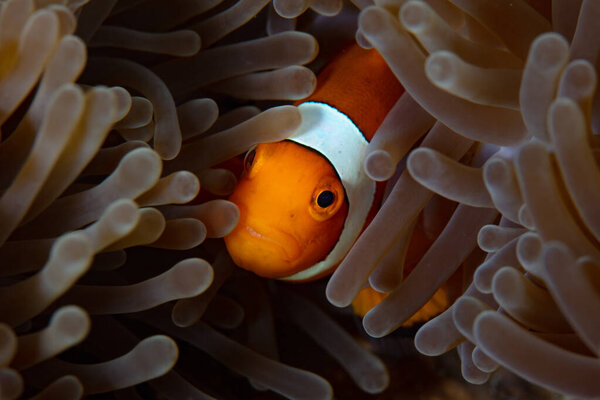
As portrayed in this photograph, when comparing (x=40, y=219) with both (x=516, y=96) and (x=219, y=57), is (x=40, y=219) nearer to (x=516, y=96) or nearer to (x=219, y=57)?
(x=219, y=57)

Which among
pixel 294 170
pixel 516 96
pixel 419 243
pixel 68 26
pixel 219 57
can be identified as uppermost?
pixel 68 26

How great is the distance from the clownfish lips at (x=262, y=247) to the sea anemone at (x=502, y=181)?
0.43ft

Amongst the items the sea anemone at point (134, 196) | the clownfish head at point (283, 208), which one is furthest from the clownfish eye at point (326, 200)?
the sea anemone at point (134, 196)

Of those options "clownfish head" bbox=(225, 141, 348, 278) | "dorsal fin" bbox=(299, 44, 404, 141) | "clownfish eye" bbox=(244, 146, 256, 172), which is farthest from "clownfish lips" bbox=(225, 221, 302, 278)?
"dorsal fin" bbox=(299, 44, 404, 141)

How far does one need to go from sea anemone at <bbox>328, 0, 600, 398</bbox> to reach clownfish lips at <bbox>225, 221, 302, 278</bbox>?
0.43 ft

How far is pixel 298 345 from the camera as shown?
1.51 meters

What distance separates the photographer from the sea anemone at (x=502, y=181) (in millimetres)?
724

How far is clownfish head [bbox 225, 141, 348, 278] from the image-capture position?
110 cm

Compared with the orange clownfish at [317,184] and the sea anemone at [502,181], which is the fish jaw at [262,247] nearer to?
the orange clownfish at [317,184]

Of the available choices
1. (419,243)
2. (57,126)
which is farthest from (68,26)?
(419,243)

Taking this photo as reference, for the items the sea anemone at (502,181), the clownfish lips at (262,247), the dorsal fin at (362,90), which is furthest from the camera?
the dorsal fin at (362,90)

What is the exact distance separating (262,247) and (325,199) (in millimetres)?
160

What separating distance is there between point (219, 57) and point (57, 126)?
1.88 ft

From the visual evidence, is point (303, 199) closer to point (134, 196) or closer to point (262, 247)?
point (262, 247)
